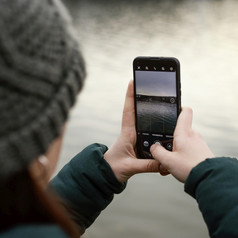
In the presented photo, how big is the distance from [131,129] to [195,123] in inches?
186

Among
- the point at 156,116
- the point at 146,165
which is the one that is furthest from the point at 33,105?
the point at 156,116

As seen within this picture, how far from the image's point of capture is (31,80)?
2.80 feet

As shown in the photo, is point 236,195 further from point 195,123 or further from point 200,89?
point 200,89

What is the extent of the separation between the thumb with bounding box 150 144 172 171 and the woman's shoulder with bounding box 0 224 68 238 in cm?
63

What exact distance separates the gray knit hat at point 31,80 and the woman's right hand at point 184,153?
51 centimetres

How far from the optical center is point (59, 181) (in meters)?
1.60

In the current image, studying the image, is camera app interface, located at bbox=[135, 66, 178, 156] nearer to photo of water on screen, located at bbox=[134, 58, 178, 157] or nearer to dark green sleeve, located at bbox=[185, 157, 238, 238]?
photo of water on screen, located at bbox=[134, 58, 178, 157]

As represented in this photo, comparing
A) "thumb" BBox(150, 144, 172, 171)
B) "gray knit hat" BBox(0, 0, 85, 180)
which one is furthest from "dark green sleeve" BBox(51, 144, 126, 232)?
"gray knit hat" BBox(0, 0, 85, 180)

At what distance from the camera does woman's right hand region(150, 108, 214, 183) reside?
136 cm

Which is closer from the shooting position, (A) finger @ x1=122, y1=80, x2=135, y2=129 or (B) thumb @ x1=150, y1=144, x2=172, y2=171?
(B) thumb @ x1=150, y1=144, x2=172, y2=171

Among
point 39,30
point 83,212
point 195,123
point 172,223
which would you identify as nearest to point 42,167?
point 39,30

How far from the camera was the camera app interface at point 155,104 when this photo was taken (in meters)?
1.68

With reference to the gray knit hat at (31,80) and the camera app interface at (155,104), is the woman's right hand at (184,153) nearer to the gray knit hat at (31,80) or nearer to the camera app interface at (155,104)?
the camera app interface at (155,104)

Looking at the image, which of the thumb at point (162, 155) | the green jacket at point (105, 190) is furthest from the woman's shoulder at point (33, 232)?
the thumb at point (162, 155)
